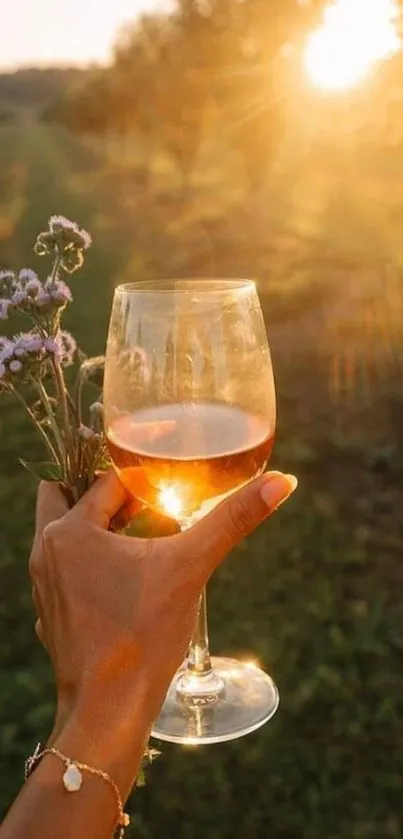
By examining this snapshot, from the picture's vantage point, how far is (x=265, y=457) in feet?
5.49

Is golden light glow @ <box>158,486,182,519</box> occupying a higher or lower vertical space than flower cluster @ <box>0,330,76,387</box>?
lower

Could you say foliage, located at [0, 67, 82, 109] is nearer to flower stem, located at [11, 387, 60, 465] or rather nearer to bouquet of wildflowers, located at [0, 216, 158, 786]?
bouquet of wildflowers, located at [0, 216, 158, 786]

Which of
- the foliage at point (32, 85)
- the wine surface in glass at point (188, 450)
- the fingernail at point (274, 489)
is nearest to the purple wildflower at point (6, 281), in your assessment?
the wine surface in glass at point (188, 450)

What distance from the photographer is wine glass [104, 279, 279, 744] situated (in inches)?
62.5

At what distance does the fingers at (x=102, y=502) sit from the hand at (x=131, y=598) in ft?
0.11

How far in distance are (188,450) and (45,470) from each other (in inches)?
9.7

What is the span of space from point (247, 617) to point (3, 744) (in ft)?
3.54

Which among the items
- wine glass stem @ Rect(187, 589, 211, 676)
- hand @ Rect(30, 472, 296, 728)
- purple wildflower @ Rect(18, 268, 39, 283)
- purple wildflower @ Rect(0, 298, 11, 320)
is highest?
purple wildflower @ Rect(18, 268, 39, 283)

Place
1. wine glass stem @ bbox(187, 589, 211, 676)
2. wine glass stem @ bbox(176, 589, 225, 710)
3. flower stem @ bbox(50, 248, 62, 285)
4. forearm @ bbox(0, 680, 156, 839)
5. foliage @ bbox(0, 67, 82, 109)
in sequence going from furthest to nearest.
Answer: foliage @ bbox(0, 67, 82, 109), wine glass stem @ bbox(176, 589, 225, 710), wine glass stem @ bbox(187, 589, 211, 676), flower stem @ bbox(50, 248, 62, 285), forearm @ bbox(0, 680, 156, 839)

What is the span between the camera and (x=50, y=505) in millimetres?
1716

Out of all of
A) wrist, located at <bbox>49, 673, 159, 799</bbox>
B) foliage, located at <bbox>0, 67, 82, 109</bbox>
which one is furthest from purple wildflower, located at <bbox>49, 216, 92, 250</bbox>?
foliage, located at <bbox>0, 67, 82, 109</bbox>

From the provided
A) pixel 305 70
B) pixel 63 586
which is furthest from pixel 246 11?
pixel 63 586

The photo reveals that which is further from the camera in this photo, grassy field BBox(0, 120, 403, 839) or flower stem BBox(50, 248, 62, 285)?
grassy field BBox(0, 120, 403, 839)

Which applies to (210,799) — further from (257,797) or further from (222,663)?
(222,663)
